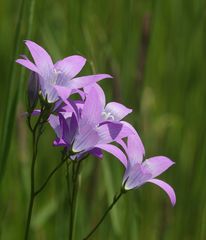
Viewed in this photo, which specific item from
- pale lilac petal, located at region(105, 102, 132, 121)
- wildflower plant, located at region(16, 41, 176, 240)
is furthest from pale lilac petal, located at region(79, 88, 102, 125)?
pale lilac petal, located at region(105, 102, 132, 121)

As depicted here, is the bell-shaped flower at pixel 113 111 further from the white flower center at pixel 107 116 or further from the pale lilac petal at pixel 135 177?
the pale lilac petal at pixel 135 177

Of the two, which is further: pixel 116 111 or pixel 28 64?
pixel 116 111

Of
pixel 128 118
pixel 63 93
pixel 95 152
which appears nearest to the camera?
pixel 63 93

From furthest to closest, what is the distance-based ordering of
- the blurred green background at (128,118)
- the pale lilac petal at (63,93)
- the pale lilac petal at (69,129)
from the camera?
1. the blurred green background at (128,118)
2. the pale lilac petal at (69,129)
3. the pale lilac petal at (63,93)

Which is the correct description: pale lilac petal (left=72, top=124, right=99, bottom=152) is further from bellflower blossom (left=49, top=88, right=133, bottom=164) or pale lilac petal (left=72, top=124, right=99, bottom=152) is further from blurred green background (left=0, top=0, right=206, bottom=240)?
blurred green background (left=0, top=0, right=206, bottom=240)

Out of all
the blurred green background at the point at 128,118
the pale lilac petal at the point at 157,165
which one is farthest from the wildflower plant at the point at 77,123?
the blurred green background at the point at 128,118

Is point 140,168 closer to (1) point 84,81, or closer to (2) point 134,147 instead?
(2) point 134,147

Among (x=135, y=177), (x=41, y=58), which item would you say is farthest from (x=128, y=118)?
(x=41, y=58)

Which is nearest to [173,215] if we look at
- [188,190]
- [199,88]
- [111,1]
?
[188,190]
